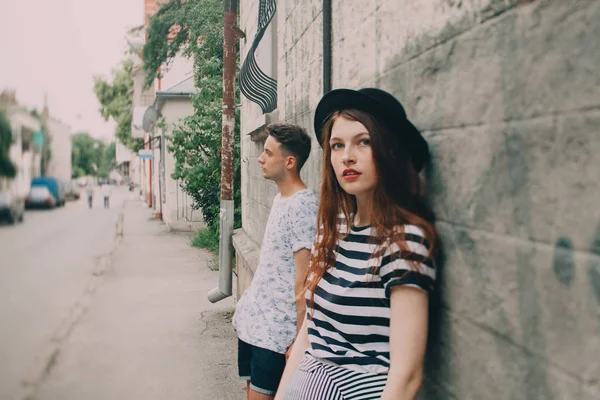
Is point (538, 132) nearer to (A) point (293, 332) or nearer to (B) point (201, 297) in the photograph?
(A) point (293, 332)

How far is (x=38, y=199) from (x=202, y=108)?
35.1 feet

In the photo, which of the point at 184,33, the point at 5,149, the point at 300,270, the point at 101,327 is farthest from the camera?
the point at 184,33

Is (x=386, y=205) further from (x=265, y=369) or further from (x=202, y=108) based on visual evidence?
(x=202, y=108)

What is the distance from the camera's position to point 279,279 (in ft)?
9.04

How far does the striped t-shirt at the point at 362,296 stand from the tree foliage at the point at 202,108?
9172 millimetres

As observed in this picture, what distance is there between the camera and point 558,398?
119cm

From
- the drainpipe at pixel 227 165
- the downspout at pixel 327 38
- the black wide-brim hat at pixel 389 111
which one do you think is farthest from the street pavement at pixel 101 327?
the downspout at pixel 327 38

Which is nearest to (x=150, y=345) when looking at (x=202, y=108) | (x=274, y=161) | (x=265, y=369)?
(x=265, y=369)

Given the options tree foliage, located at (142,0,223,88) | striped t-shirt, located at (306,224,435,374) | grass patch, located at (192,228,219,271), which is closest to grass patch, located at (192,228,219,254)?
grass patch, located at (192,228,219,271)

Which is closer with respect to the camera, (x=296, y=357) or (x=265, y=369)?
(x=296, y=357)

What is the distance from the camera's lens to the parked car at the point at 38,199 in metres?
1.59

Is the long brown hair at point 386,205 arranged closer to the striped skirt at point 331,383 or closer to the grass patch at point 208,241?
the striped skirt at point 331,383

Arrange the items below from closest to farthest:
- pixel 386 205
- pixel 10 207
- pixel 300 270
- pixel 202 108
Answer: pixel 10 207
pixel 386 205
pixel 300 270
pixel 202 108

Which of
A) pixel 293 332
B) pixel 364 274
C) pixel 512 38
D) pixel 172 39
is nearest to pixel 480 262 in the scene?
pixel 364 274
